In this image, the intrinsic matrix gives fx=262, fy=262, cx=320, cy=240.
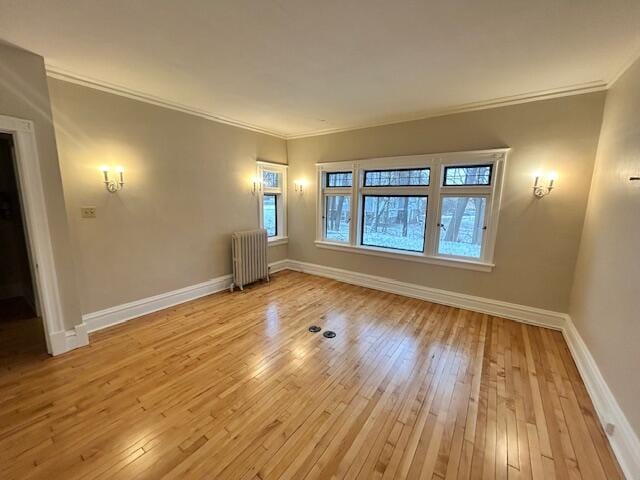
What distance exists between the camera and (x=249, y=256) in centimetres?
447

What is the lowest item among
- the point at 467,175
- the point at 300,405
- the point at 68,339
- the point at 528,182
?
the point at 300,405

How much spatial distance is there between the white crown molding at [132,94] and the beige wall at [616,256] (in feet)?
14.7

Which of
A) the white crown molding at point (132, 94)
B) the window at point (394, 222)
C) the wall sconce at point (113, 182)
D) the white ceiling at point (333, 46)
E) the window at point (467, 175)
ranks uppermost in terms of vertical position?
the white ceiling at point (333, 46)

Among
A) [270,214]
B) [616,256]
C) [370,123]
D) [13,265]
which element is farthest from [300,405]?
[13,265]

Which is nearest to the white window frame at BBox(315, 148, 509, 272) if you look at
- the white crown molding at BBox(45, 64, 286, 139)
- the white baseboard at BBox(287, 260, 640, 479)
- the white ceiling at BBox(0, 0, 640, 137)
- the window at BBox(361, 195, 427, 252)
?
the window at BBox(361, 195, 427, 252)

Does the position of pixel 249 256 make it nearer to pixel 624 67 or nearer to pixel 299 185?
pixel 299 185

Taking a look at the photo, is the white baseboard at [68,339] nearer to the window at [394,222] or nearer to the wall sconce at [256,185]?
the wall sconce at [256,185]

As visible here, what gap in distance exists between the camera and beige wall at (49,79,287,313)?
9.21 feet

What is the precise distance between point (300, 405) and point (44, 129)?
331 cm

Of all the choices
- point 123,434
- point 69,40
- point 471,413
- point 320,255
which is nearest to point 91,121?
point 69,40

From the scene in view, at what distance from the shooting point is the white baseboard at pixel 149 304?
304 centimetres

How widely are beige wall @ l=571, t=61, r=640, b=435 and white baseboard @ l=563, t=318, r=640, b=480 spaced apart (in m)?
0.06

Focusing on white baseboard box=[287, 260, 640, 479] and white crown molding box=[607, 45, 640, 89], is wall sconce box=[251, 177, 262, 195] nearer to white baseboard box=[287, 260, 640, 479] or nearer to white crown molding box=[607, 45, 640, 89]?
white baseboard box=[287, 260, 640, 479]

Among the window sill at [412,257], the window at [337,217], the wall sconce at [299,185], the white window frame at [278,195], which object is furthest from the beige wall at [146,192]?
the window sill at [412,257]
